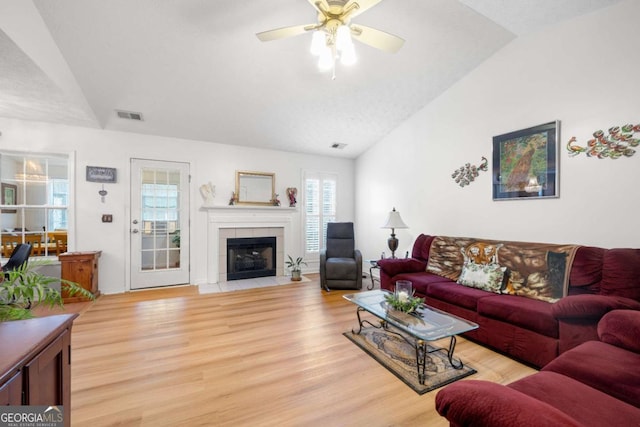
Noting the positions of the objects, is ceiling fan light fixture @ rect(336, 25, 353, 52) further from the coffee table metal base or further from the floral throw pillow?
the floral throw pillow

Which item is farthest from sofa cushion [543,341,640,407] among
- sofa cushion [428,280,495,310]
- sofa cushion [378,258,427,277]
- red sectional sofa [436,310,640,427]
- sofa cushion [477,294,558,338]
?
sofa cushion [378,258,427,277]

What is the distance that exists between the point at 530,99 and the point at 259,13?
9.63ft

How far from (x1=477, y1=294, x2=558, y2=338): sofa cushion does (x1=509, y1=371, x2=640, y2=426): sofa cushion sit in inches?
38.6

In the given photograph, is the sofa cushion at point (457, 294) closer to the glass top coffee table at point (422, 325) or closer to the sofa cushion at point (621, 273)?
the glass top coffee table at point (422, 325)

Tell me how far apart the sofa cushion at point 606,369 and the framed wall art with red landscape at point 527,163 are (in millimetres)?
1757

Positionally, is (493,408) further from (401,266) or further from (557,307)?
(401,266)

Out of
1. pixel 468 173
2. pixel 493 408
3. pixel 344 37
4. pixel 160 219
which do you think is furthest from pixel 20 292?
pixel 468 173

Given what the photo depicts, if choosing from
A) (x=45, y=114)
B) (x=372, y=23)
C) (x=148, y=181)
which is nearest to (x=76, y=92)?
(x=45, y=114)

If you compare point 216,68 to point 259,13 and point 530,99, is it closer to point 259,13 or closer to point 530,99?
point 259,13

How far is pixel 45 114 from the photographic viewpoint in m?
3.49

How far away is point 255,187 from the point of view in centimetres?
505

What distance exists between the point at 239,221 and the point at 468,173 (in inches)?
146

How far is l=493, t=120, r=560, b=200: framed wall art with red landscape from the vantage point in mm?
2752

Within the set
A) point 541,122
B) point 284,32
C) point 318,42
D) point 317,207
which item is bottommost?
point 317,207
